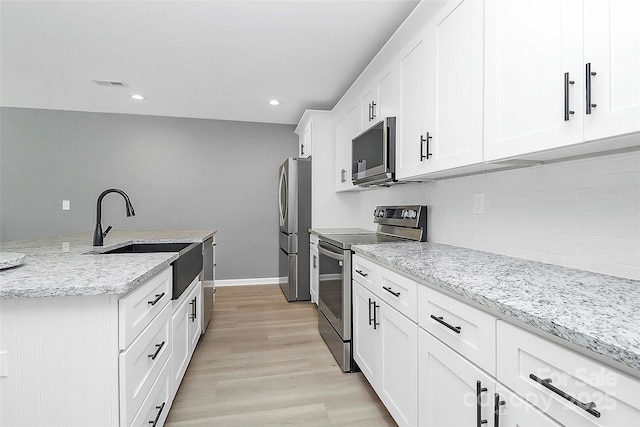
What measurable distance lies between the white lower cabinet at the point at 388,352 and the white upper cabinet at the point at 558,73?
2.77 ft

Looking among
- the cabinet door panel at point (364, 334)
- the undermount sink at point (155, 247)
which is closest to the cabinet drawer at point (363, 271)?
the cabinet door panel at point (364, 334)

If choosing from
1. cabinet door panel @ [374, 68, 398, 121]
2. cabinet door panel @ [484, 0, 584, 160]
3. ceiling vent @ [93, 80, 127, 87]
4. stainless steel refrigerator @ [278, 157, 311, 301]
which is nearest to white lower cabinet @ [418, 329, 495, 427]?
cabinet door panel @ [484, 0, 584, 160]

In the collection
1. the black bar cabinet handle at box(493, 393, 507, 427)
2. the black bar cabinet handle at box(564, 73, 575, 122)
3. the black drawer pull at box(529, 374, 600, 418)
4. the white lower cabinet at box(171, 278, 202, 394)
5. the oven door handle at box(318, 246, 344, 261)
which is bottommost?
the white lower cabinet at box(171, 278, 202, 394)

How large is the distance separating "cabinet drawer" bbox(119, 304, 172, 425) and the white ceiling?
6.09 ft

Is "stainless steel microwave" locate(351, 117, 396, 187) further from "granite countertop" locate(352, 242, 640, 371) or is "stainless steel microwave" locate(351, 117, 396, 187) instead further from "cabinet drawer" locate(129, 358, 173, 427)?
"cabinet drawer" locate(129, 358, 173, 427)

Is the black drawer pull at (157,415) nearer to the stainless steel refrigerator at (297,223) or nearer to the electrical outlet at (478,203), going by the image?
the electrical outlet at (478,203)

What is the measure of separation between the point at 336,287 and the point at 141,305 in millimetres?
1311

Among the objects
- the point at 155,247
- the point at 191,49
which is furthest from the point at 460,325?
the point at 191,49

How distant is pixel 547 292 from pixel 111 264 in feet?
5.17

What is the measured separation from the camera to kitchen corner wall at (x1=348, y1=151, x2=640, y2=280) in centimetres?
110

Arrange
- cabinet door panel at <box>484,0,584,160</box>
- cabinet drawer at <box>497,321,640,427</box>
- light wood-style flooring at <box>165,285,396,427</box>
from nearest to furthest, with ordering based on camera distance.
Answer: cabinet drawer at <box>497,321,640,427</box> < cabinet door panel at <box>484,0,584,160</box> < light wood-style flooring at <box>165,285,396,427</box>

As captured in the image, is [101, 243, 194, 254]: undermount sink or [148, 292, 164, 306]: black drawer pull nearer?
[148, 292, 164, 306]: black drawer pull

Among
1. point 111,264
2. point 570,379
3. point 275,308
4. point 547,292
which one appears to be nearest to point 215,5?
point 111,264

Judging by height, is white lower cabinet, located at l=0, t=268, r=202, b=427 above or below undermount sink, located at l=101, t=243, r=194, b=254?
below
